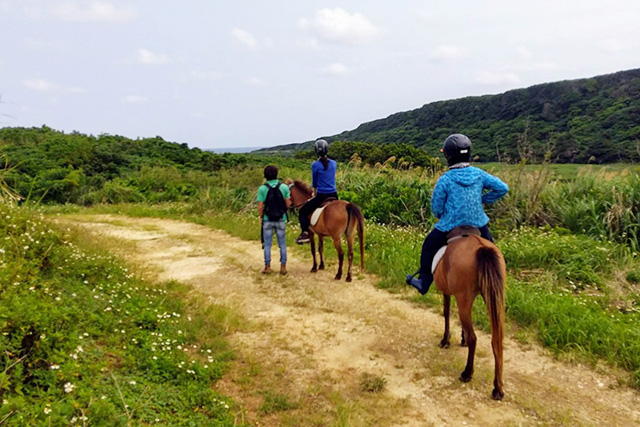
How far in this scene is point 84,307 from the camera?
436 cm

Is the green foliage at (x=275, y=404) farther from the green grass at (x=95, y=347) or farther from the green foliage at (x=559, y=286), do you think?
the green foliage at (x=559, y=286)

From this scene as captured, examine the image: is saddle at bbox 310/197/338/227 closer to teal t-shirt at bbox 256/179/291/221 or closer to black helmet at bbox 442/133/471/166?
teal t-shirt at bbox 256/179/291/221

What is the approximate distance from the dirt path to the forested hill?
60.8 feet

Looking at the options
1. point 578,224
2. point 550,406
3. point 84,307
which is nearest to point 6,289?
point 84,307

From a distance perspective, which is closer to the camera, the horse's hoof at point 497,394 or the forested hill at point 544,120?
the horse's hoof at point 497,394

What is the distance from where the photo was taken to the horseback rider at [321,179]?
7066mm

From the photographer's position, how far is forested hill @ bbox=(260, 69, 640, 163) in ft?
95.7

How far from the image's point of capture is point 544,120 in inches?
1807

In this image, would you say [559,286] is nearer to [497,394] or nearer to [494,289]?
[497,394]

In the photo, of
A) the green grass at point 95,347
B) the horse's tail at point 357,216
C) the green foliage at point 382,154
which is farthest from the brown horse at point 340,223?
the green foliage at point 382,154

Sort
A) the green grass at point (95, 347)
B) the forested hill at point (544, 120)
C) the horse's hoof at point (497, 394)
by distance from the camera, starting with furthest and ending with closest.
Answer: the forested hill at point (544, 120) < the horse's hoof at point (497, 394) < the green grass at point (95, 347)

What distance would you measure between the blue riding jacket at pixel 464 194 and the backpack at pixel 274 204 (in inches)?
140

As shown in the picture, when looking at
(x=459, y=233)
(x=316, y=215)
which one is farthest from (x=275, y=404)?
(x=316, y=215)

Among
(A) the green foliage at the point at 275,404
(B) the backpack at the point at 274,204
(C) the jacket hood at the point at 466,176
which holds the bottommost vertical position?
(A) the green foliage at the point at 275,404
